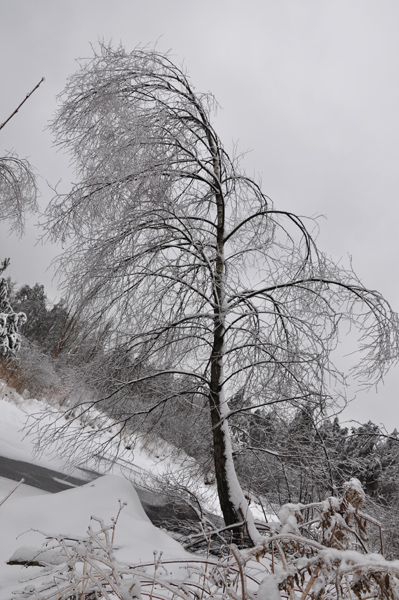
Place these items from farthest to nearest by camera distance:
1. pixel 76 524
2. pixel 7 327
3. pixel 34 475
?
pixel 7 327 → pixel 34 475 → pixel 76 524

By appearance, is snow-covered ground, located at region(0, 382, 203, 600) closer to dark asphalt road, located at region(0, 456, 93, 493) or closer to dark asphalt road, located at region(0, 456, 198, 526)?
dark asphalt road, located at region(0, 456, 198, 526)

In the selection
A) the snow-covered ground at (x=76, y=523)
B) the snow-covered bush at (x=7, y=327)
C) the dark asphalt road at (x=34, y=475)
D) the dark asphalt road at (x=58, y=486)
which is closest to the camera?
the snow-covered ground at (x=76, y=523)

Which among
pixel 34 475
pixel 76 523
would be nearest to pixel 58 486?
pixel 34 475

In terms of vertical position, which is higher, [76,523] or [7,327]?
[7,327]

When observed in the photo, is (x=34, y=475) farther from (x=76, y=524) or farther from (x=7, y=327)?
(x=7, y=327)

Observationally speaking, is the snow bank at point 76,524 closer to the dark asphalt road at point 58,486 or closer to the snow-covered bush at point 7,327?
the dark asphalt road at point 58,486

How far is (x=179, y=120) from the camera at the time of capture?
15.3ft

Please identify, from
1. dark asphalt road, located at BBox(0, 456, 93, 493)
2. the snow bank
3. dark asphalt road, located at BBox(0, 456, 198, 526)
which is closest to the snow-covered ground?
the snow bank

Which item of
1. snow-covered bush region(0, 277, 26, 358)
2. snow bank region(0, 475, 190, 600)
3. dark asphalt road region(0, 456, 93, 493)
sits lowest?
dark asphalt road region(0, 456, 93, 493)

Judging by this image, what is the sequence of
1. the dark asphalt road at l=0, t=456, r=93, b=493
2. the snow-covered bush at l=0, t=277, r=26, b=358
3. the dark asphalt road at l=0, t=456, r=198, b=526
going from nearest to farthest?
1. the dark asphalt road at l=0, t=456, r=198, b=526
2. the dark asphalt road at l=0, t=456, r=93, b=493
3. the snow-covered bush at l=0, t=277, r=26, b=358

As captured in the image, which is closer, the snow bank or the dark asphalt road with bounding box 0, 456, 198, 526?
the snow bank

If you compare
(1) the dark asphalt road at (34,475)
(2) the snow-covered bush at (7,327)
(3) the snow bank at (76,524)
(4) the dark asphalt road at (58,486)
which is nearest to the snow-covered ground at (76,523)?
(3) the snow bank at (76,524)

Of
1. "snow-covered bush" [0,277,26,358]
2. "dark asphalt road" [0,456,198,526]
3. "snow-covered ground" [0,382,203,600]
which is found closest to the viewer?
"snow-covered ground" [0,382,203,600]

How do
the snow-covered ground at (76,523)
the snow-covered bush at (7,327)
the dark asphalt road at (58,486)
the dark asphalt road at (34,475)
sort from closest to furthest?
the snow-covered ground at (76,523) < the dark asphalt road at (58,486) < the dark asphalt road at (34,475) < the snow-covered bush at (7,327)
